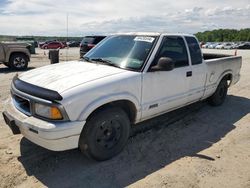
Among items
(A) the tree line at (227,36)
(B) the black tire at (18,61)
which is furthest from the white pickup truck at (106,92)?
(A) the tree line at (227,36)

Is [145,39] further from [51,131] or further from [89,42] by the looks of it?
[89,42]

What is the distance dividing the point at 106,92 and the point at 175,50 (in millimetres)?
1903

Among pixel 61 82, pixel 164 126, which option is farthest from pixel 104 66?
pixel 164 126

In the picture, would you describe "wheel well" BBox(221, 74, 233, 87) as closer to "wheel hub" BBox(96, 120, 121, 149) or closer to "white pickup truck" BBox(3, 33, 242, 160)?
"white pickup truck" BBox(3, 33, 242, 160)

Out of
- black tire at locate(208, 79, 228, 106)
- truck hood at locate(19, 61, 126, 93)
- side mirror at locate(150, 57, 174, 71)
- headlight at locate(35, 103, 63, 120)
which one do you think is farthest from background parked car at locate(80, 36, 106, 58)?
headlight at locate(35, 103, 63, 120)

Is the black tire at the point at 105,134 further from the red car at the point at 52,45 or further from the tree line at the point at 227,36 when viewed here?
the tree line at the point at 227,36

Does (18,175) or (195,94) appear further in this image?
(195,94)

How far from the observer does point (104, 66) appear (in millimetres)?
4312

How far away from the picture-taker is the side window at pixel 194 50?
17.5 ft

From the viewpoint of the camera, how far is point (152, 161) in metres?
3.99

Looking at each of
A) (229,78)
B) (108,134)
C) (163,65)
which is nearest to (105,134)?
(108,134)

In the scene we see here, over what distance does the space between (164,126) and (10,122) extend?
2.80m

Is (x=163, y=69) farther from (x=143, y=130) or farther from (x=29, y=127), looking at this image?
(x=29, y=127)

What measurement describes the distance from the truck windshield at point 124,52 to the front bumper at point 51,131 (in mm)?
1326
